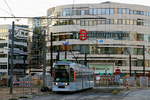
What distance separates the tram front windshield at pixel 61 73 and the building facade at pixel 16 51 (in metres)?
65.3

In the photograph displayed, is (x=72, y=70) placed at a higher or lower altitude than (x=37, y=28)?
lower

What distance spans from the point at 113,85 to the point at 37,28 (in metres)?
53.7

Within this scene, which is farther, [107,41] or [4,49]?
[4,49]

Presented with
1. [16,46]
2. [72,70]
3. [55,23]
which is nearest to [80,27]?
[55,23]

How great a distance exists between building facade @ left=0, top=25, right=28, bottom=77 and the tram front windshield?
65.3 m

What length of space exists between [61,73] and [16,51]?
69752mm

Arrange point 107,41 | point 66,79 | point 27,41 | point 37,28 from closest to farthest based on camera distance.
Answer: point 66,79 → point 107,41 → point 37,28 → point 27,41

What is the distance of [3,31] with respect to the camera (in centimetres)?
10762

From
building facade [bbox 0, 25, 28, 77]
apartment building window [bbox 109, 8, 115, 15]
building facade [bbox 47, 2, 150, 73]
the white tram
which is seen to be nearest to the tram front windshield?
the white tram

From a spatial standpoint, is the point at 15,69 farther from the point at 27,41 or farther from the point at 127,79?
the point at 127,79

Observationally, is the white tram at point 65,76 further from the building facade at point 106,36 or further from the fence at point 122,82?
the building facade at point 106,36

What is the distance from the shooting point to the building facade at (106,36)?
7656 cm

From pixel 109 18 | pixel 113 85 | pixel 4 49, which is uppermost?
pixel 109 18

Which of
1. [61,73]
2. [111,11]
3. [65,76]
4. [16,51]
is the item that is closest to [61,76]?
[61,73]
